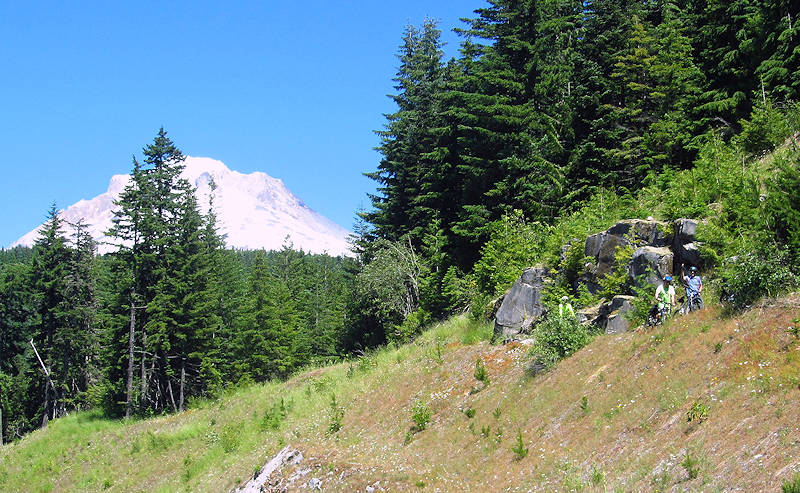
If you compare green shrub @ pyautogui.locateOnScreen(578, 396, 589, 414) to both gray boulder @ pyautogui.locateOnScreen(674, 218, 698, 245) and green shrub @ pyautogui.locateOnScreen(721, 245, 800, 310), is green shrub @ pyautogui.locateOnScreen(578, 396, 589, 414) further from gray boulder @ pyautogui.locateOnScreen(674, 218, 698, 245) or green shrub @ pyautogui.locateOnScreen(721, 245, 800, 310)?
gray boulder @ pyautogui.locateOnScreen(674, 218, 698, 245)

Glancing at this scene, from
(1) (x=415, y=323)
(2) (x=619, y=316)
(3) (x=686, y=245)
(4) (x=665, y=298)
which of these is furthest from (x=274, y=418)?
(3) (x=686, y=245)

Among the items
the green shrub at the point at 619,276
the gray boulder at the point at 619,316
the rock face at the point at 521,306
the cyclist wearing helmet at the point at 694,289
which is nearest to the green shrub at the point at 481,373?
the rock face at the point at 521,306

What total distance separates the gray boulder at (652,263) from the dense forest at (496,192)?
119 centimetres

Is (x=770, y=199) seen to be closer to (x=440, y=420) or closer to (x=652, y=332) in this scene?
(x=652, y=332)

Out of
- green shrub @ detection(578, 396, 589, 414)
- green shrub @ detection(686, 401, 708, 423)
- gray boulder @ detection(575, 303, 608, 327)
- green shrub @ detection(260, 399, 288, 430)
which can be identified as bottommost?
green shrub @ detection(260, 399, 288, 430)

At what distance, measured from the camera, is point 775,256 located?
1259cm

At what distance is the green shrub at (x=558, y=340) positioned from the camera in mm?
16305

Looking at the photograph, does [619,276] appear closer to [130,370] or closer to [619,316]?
[619,316]

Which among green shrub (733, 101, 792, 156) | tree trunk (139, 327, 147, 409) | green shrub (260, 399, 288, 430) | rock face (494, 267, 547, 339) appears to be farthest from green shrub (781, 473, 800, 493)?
tree trunk (139, 327, 147, 409)

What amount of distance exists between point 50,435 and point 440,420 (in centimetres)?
3400

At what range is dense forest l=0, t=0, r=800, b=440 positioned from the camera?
2078 cm

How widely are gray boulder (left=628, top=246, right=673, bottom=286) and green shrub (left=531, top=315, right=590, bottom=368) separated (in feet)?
7.49

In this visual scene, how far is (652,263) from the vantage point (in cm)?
1667

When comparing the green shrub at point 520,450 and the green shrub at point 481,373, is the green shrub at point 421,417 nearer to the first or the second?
the green shrub at point 481,373
